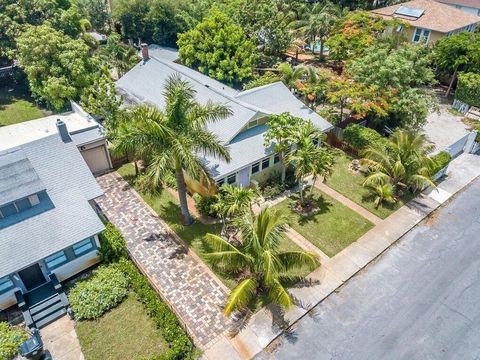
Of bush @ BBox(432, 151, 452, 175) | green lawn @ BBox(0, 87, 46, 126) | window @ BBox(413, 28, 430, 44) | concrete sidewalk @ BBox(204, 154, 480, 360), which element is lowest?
concrete sidewalk @ BBox(204, 154, 480, 360)

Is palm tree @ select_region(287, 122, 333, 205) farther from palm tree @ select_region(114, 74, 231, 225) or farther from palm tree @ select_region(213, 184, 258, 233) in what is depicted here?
palm tree @ select_region(114, 74, 231, 225)

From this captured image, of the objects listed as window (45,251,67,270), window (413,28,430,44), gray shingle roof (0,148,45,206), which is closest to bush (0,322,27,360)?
window (45,251,67,270)

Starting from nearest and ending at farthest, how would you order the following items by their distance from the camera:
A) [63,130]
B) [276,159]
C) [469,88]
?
[63,130]
[276,159]
[469,88]

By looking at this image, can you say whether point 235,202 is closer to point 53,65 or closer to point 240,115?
point 240,115

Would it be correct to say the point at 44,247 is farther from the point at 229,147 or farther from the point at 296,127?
the point at 296,127

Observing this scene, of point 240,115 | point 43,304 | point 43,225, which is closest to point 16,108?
point 43,225

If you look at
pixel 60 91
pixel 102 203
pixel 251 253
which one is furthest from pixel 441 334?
pixel 60 91
